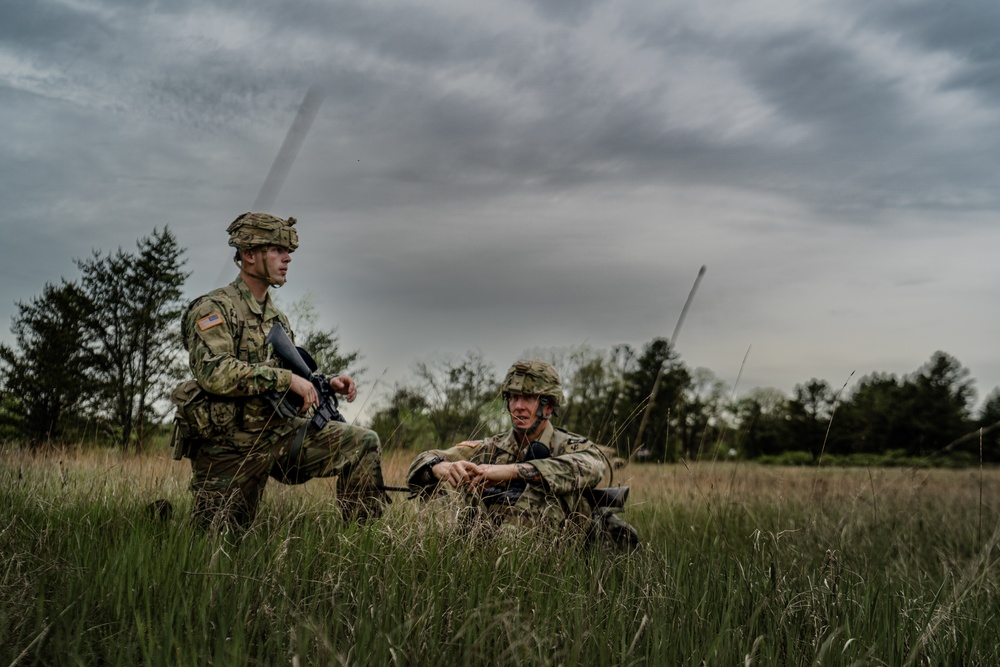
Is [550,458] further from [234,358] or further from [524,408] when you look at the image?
[234,358]

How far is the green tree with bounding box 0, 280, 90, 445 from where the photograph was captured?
11.1m

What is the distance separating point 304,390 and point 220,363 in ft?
1.74

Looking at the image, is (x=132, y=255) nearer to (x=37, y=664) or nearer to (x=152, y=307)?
(x=152, y=307)

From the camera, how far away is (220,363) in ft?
16.4

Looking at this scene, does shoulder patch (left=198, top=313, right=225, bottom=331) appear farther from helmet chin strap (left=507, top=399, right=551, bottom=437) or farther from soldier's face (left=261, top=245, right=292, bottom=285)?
helmet chin strap (left=507, top=399, right=551, bottom=437)

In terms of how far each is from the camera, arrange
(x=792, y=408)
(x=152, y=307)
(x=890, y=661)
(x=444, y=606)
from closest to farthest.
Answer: (x=890, y=661)
(x=444, y=606)
(x=152, y=307)
(x=792, y=408)

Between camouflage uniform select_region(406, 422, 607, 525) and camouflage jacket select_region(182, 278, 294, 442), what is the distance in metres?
1.04

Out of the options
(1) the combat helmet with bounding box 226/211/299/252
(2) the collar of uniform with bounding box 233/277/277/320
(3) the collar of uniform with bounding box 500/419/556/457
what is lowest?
(3) the collar of uniform with bounding box 500/419/556/457

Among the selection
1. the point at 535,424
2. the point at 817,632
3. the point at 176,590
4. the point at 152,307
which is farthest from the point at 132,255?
the point at 817,632

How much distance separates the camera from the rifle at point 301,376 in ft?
17.2

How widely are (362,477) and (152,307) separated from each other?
7.87m

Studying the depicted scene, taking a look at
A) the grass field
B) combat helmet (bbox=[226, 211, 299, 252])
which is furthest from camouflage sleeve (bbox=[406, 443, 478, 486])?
combat helmet (bbox=[226, 211, 299, 252])

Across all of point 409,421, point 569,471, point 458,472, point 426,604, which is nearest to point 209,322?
point 458,472

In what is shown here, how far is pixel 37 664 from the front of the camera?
113 inches
